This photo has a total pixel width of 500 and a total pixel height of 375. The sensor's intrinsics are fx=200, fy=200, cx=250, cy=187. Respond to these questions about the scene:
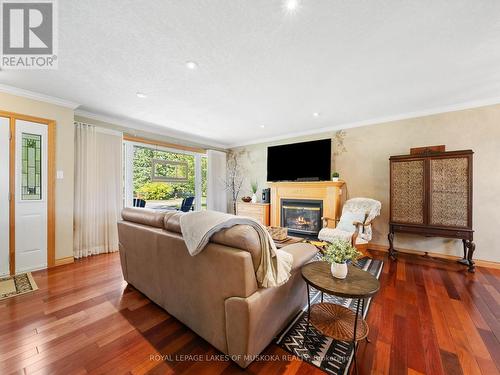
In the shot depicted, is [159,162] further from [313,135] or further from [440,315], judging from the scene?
[440,315]

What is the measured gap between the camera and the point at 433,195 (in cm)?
302

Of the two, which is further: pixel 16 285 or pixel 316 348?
pixel 16 285

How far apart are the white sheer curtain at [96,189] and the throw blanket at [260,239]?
2.96 m

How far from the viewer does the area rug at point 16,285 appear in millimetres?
2186

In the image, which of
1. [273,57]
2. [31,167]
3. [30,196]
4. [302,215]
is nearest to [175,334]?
[273,57]

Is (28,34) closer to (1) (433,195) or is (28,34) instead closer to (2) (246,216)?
(2) (246,216)

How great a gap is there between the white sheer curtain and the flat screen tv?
3.27 meters

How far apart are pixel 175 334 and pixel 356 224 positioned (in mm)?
2939

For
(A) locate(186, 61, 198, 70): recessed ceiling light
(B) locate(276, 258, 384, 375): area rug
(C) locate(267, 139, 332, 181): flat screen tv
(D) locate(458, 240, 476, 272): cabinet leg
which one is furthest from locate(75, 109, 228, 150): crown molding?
(D) locate(458, 240, 476, 272): cabinet leg

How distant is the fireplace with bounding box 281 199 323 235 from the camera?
4.27 m

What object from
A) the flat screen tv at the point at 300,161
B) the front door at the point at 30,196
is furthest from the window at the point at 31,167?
the flat screen tv at the point at 300,161

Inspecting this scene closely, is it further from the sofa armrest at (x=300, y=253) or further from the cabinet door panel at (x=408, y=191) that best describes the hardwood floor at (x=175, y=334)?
the cabinet door panel at (x=408, y=191)

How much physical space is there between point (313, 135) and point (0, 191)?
5.18 m

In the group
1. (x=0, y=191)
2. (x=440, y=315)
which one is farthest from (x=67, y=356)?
(x=440, y=315)
